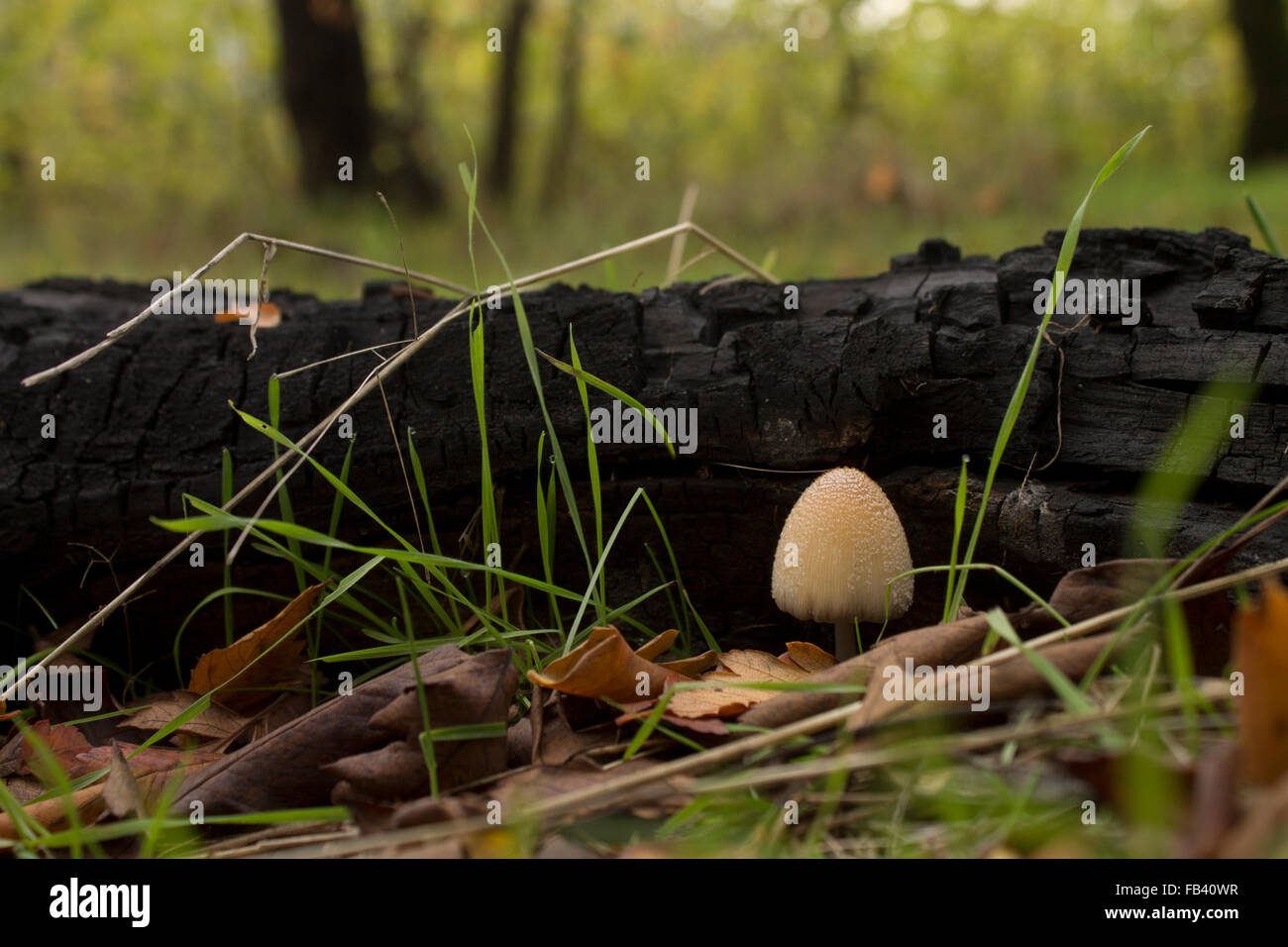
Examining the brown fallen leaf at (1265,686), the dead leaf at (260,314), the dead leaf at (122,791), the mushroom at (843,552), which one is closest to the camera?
the brown fallen leaf at (1265,686)

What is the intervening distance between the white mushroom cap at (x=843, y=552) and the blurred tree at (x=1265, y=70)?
10.6 meters

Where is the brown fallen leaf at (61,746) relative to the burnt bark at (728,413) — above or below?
below

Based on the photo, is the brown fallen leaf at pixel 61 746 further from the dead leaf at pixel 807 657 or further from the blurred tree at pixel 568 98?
the blurred tree at pixel 568 98

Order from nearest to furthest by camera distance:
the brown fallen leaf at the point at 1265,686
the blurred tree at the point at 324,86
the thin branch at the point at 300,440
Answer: the brown fallen leaf at the point at 1265,686 → the thin branch at the point at 300,440 → the blurred tree at the point at 324,86

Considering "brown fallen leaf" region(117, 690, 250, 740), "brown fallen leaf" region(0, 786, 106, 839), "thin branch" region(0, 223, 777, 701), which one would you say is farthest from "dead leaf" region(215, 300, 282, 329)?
"brown fallen leaf" region(0, 786, 106, 839)

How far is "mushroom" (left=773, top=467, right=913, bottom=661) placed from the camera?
2123mm

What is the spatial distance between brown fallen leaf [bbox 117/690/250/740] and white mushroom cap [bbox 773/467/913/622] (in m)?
1.29

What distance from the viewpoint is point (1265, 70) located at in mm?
10047

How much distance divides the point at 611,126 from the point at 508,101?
4540 millimetres

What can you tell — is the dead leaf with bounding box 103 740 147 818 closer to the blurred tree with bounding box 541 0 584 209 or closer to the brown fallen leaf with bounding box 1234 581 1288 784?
the brown fallen leaf with bounding box 1234 581 1288 784

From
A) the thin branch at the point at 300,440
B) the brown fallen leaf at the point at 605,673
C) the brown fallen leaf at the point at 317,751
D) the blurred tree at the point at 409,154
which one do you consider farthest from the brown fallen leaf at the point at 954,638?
the blurred tree at the point at 409,154

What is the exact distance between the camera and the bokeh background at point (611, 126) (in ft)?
28.0

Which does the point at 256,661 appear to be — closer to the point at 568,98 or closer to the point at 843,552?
the point at 843,552

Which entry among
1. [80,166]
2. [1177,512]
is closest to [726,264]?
[1177,512]
